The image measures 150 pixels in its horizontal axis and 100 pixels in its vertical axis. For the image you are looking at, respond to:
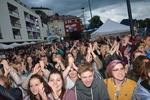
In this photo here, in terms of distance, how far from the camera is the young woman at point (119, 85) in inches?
94.7

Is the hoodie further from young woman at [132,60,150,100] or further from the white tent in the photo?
the white tent

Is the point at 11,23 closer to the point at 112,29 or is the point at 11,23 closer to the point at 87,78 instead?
the point at 112,29

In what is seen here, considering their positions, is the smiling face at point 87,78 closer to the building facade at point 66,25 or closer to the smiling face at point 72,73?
the smiling face at point 72,73

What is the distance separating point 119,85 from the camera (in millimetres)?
2506

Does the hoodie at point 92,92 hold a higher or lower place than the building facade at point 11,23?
lower

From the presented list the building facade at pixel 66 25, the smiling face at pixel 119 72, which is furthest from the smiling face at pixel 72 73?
the building facade at pixel 66 25

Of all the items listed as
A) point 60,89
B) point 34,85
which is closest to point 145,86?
point 60,89

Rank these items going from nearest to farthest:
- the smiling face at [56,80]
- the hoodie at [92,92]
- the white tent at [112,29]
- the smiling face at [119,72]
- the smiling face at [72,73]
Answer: the hoodie at [92,92] < the smiling face at [119,72] < the smiling face at [56,80] < the smiling face at [72,73] < the white tent at [112,29]

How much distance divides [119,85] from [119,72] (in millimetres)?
257

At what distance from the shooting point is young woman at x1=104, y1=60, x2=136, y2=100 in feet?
7.89

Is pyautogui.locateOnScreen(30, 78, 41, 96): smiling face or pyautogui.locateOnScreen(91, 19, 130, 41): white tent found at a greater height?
pyautogui.locateOnScreen(91, 19, 130, 41): white tent

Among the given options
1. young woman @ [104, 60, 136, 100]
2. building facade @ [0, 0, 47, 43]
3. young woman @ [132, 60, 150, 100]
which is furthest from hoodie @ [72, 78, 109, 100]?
building facade @ [0, 0, 47, 43]

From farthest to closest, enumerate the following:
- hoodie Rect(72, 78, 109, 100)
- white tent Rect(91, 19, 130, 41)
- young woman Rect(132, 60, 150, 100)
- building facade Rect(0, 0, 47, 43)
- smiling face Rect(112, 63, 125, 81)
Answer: building facade Rect(0, 0, 47, 43) < white tent Rect(91, 19, 130, 41) < smiling face Rect(112, 63, 125, 81) < hoodie Rect(72, 78, 109, 100) < young woman Rect(132, 60, 150, 100)

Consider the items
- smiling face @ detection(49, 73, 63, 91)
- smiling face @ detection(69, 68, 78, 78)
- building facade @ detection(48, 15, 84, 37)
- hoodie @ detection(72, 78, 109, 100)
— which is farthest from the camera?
building facade @ detection(48, 15, 84, 37)
